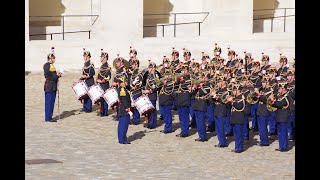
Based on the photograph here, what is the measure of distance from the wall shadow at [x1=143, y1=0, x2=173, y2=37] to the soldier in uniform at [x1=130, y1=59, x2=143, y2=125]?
43.9 ft

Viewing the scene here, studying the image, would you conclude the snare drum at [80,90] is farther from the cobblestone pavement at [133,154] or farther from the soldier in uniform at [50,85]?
the cobblestone pavement at [133,154]

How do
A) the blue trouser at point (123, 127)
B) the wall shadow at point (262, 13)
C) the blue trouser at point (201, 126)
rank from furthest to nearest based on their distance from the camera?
1. the wall shadow at point (262, 13)
2. the blue trouser at point (201, 126)
3. the blue trouser at point (123, 127)

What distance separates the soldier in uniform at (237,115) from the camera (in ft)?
70.2

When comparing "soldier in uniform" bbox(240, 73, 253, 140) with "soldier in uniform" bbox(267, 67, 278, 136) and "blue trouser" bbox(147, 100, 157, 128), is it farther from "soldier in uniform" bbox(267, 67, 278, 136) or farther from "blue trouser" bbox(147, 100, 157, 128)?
"blue trouser" bbox(147, 100, 157, 128)

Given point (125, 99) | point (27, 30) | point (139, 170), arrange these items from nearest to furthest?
1. point (139, 170)
2. point (125, 99)
3. point (27, 30)

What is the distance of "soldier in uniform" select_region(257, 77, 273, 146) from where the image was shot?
2220 cm

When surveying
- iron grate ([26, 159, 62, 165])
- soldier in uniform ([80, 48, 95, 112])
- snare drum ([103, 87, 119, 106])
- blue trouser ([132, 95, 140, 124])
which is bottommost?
iron grate ([26, 159, 62, 165])

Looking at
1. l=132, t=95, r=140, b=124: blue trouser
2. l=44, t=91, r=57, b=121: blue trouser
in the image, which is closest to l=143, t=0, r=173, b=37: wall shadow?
l=44, t=91, r=57, b=121: blue trouser

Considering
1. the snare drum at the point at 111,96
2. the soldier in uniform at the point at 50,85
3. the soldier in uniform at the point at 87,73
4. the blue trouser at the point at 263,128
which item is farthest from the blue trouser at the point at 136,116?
the blue trouser at the point at 263,128

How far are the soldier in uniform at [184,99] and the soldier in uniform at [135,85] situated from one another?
3.10 ft
